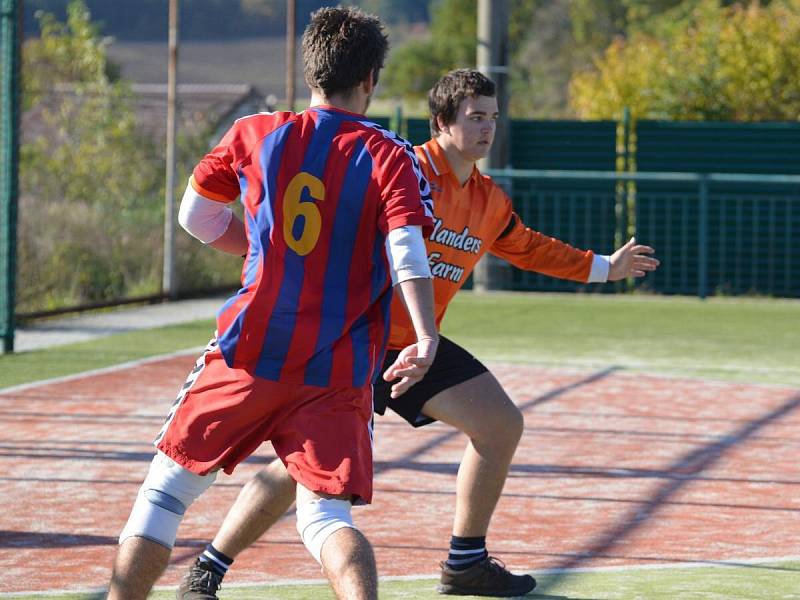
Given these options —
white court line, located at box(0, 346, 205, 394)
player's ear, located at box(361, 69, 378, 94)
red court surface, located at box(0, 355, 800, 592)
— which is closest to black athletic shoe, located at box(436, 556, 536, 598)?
red court surface, located at box(0, 355, 800, 592)

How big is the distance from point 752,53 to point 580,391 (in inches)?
540

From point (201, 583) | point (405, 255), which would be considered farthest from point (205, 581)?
point (405, 255)

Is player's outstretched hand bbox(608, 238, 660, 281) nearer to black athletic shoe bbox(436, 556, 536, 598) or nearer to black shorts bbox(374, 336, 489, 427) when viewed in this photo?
black shorts bbox(374, 336, 489, 427)

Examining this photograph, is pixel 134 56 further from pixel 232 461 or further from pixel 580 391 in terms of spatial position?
pixel 232 461

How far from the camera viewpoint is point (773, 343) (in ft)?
46.8

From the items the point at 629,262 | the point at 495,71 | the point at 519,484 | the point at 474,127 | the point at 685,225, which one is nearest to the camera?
the point at 474,127

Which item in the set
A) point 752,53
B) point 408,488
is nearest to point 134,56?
point 752,53

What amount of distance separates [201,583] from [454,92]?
6.38 ft

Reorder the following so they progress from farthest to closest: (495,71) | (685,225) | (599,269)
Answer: (685,225), (495,71), (599,269)

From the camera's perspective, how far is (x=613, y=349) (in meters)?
13.6

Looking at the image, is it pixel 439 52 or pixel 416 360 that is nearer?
pixel 416 360

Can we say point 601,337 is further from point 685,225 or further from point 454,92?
point 454,92

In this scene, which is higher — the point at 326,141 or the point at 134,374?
the point at 326,141

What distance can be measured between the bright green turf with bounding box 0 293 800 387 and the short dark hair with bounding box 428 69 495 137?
18.6 feet
